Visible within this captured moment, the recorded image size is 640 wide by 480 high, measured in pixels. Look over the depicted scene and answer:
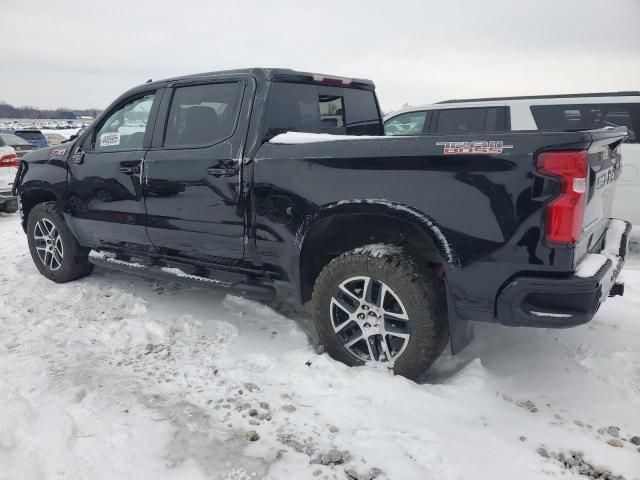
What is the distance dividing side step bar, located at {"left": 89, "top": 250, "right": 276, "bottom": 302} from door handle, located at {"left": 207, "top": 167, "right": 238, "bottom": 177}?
798 millimetres

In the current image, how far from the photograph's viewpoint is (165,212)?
12.8 ft

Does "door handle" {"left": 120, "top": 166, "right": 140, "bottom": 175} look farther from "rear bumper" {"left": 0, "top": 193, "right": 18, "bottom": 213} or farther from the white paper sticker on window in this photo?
"rear bumper" {"left": 0, "top": 193, "right": 18, "bottom": 213}

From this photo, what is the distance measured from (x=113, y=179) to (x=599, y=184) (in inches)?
145

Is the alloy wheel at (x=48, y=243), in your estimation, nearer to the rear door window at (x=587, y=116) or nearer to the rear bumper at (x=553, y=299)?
the rear bumper at (x=553, y=299)

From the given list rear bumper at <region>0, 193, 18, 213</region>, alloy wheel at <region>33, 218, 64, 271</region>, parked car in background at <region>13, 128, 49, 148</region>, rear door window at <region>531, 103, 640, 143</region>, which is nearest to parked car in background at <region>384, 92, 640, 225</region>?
rear door window at <region>531, 103, 640, 143</region>

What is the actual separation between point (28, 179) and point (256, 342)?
10.7ft

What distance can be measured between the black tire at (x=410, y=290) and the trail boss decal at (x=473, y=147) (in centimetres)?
70

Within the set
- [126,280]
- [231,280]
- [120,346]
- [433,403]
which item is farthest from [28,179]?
[433,403]

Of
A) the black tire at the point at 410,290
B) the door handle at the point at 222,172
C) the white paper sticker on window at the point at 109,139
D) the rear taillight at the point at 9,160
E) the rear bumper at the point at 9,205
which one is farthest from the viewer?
the rear bumper at the point at 9,205

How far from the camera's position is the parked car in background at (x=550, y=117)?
241 inches

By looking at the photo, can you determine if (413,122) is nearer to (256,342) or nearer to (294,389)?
(256,342)

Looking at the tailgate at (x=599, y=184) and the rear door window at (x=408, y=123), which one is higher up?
the rear door window at (x=408, y=123)

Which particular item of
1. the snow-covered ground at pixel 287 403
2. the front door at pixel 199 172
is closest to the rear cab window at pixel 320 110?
the front door at pixel 199 172

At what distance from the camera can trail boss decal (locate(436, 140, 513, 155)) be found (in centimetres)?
247
